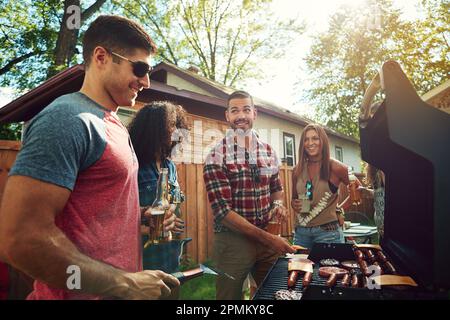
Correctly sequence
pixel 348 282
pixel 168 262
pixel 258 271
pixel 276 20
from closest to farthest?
pixel 348 282
pixel 168 262
pixel 258 271
pixel 276 20

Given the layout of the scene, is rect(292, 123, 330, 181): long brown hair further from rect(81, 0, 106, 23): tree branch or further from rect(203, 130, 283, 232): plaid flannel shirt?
rect(81, 0, 106, 23): tree branch

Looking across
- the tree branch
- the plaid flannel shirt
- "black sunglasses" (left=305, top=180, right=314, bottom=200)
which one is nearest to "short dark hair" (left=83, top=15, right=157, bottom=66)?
the plaid flannel shirt

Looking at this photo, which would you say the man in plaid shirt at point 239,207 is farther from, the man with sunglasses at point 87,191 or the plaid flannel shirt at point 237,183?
the man with sunglasses at point 87,191

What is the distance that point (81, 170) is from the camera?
→ 1.11 m

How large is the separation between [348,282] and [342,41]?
26522mm

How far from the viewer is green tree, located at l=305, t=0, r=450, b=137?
60.1 ft

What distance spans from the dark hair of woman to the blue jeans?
190 centimetres

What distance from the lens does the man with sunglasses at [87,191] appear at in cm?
92

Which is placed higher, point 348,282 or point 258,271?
point 348,282

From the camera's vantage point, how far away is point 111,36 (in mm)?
1437

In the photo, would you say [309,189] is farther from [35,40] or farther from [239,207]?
[35,40]

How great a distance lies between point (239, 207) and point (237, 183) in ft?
0.81

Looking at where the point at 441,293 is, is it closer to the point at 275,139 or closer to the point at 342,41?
the point at 275,139
